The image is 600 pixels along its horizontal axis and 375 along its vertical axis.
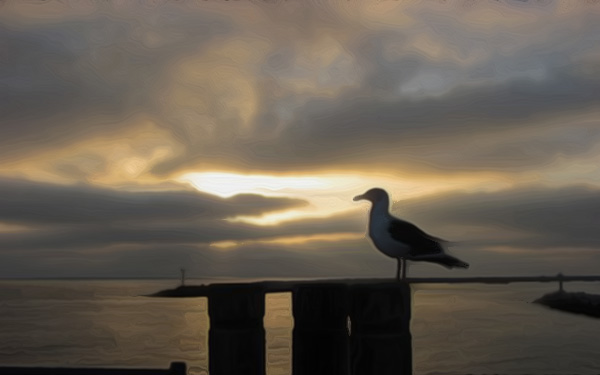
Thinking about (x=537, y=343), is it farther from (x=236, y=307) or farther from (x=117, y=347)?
(x=236, y=307)

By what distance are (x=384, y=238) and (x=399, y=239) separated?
235 mm

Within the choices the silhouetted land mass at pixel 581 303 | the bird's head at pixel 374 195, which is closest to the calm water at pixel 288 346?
the silhouetted land mass at pixel 581 303

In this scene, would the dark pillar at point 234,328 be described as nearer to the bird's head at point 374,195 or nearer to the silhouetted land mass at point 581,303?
the bird's head at point 374,195

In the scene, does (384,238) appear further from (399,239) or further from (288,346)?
(288,346)

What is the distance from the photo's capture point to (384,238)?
28.5 feet

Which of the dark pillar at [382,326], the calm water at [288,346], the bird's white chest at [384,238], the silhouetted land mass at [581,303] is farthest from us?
the silhouetted land mass at [581,303]

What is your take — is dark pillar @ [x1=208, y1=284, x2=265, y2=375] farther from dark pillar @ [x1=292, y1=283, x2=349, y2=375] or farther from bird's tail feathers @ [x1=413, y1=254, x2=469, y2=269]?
bird's tail feathers @ [x1=413, y1=254, x2=469, y2=269]

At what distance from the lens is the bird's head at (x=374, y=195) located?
927 centimetres

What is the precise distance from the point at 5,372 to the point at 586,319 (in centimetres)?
9068

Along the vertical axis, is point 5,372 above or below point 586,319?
above

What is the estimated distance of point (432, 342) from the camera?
61.5 m

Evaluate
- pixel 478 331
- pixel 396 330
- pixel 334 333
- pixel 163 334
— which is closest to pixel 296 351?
pixel 334 333

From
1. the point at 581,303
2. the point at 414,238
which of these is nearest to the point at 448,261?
the point at 414,238

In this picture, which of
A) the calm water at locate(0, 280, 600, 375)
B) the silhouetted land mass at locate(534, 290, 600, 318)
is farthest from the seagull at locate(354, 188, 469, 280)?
the silhouetted land mass at locate(534, 290, 600, 318)
